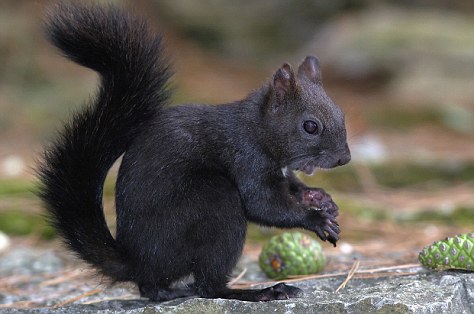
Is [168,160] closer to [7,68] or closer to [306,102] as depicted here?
[306,102]

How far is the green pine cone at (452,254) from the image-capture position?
7.86 feet

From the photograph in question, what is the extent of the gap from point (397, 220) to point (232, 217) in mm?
1916

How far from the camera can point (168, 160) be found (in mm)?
2416

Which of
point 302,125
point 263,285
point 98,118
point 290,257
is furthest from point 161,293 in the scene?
point 302,125

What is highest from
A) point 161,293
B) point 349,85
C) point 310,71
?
point 349,85

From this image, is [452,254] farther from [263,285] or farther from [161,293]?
[161,293]

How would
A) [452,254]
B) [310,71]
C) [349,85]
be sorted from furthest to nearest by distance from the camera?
1. [349,85]
2. [310,71]
3. [452,254]

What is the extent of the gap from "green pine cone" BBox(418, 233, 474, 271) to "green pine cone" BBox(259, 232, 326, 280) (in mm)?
468

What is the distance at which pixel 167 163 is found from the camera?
2.41 meters

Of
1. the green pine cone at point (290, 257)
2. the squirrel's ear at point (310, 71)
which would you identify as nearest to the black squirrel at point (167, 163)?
the squirrel's ear at point (310, 71)

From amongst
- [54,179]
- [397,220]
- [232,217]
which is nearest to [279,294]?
[232,217]

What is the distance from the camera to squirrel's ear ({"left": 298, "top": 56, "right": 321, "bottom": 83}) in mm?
2719

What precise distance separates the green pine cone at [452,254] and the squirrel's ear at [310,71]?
71cm

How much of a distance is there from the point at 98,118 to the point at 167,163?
0.26 metres
